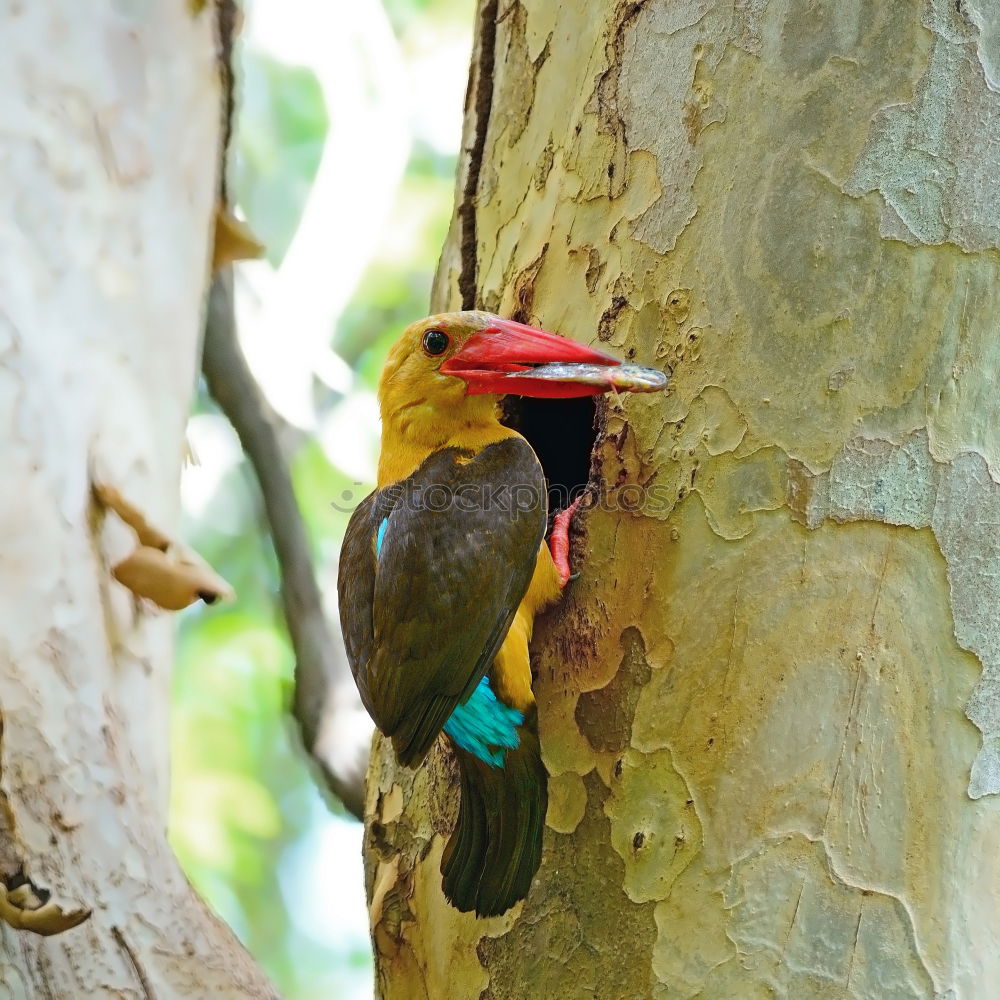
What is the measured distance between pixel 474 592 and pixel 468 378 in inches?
20.8

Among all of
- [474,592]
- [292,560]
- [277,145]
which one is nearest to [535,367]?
[474,592]

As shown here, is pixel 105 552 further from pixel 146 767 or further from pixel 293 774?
pixel 293 774

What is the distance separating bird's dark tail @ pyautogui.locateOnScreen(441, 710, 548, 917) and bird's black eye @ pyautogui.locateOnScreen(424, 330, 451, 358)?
85 centimetres

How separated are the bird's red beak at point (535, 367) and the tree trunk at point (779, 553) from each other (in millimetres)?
77

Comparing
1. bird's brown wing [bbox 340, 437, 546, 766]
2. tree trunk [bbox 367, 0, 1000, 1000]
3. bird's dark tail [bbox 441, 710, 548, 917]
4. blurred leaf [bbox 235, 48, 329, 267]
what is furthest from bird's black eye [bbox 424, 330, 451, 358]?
blurred leaf [bbox 235, 48, 329, 267]

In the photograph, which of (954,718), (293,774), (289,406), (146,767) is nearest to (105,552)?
(146,767)

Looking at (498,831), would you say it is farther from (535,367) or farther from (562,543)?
(535,367)

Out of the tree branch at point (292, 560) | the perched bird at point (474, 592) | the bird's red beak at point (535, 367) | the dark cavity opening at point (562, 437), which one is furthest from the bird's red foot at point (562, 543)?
the tree branch at point (292, 560)

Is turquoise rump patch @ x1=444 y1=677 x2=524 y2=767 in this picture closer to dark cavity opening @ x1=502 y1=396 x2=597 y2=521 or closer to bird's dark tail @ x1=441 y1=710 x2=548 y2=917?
bird's dark tail @ x1=441 y1=710 x2=548 y2=917

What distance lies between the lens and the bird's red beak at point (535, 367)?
2.04 m

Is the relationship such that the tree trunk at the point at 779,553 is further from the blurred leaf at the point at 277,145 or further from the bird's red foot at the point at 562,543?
the blurred leaf at the point at 277,145

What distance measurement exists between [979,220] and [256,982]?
1761 mm

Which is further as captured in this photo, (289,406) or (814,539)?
(289,406)

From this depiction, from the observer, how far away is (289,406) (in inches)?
169
